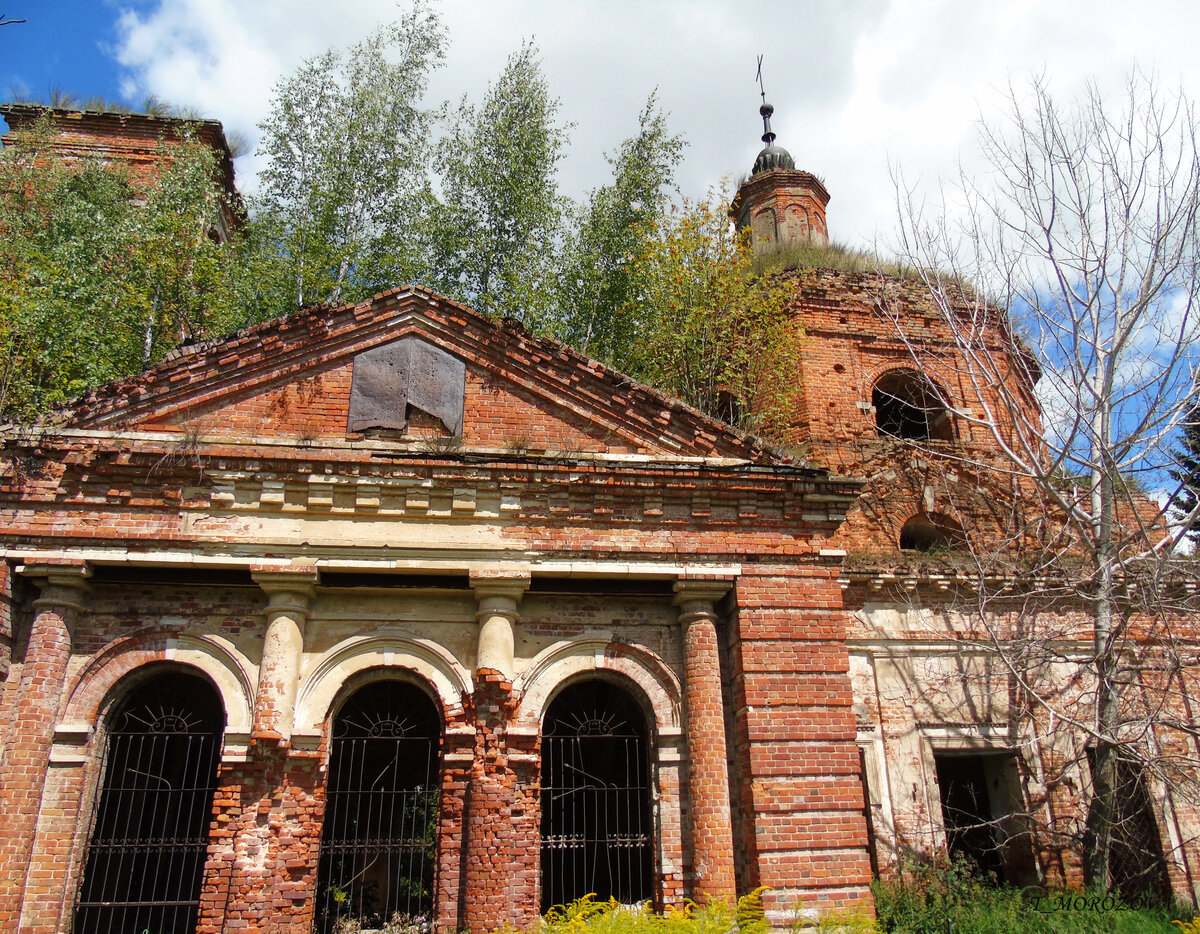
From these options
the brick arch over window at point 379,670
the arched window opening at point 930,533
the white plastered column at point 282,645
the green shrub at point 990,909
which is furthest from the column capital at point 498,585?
the arched window opening at point 930,533

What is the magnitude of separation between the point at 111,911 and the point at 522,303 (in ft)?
42.1

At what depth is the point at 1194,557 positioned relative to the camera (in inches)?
415

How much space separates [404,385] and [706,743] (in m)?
4.74

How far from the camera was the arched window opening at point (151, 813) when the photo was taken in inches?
296

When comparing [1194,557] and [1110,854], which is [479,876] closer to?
[1110,854]

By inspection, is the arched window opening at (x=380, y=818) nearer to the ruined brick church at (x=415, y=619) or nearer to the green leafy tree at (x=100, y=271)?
the ruined brick church at (x=415, y=619)

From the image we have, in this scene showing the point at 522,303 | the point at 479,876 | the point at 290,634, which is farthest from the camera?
the point at 522,303

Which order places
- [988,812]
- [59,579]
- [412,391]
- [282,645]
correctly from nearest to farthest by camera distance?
[59,579] → [282,645] → [412,391] → [988,812]

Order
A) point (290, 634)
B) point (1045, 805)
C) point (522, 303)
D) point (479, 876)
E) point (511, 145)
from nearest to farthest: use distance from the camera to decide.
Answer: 1. point (479, 876)
2. point (290, 634)
3. point (1045, 805)
4. point (522, 303)
5. point (511, 145)

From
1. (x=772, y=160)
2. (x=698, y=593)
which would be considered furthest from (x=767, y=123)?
(x=698, y=593)

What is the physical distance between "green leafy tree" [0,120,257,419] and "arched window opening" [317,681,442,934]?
7.03m

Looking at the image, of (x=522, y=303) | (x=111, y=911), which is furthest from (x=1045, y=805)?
(x=522, y=303)

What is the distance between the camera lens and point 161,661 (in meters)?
7.91

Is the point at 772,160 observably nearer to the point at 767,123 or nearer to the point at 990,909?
the point at 767,123
